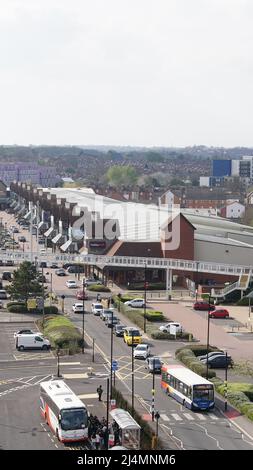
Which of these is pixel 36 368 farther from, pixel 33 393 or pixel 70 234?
pixel 70 234

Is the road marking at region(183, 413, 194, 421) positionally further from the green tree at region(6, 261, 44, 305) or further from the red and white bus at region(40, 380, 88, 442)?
the green tree at region(6, 261, 44, 305)

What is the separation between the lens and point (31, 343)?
45.8m

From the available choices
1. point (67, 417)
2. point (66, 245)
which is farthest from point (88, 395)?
point (66, 245)

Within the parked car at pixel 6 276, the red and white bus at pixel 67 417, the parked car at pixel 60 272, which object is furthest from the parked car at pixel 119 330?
the parked car at pixel 60 272

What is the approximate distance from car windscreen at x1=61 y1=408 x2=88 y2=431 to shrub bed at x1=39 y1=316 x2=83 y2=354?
14.4 m

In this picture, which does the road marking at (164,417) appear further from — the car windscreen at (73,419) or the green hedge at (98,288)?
the green hedge at (98,288)

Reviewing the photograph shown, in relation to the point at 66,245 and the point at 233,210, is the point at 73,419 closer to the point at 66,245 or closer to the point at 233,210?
the point at 66,245

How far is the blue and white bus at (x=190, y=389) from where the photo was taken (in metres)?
34.7

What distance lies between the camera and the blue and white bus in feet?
114

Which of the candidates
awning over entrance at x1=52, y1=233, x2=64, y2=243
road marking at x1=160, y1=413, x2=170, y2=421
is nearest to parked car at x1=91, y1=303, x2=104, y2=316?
road marking at x1=160, y1=413, x2=170, y2=421

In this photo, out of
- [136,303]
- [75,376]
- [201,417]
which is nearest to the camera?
[201,417]

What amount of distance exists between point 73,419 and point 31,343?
15.9m

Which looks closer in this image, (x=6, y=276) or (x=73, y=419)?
(x=73, y=419)

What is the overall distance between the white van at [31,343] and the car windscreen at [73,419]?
51.4ft
